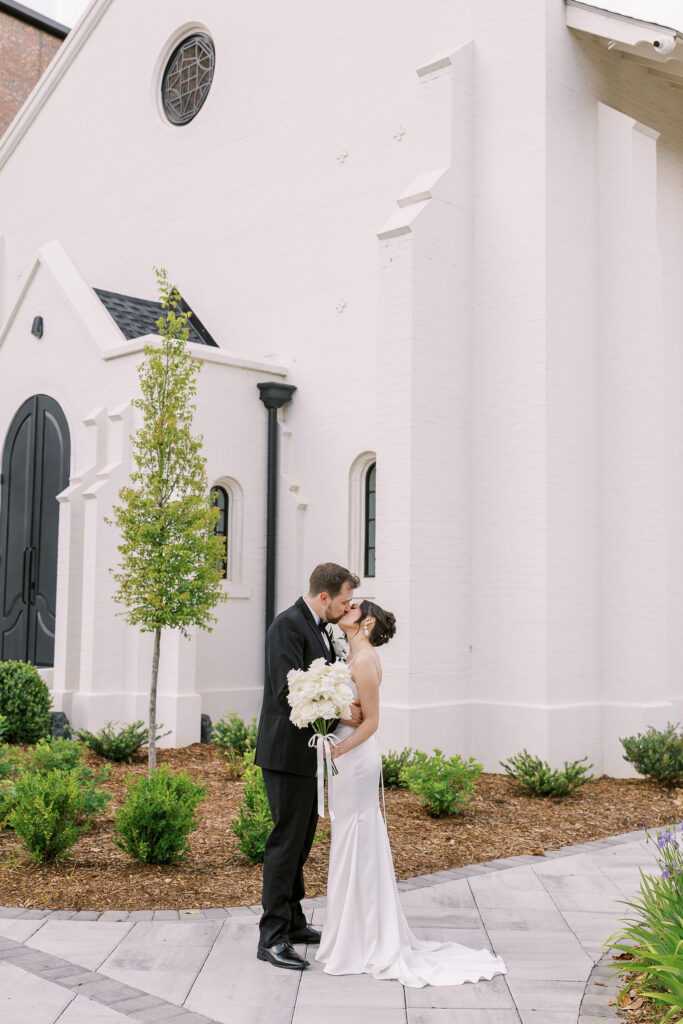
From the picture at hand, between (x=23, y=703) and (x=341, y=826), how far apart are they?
770 cm

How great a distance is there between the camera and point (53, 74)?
18.8 metres

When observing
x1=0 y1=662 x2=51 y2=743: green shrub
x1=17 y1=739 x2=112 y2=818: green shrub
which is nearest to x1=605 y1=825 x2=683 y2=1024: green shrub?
x1=17 y1=739 x2=112 y2=818: green shrub

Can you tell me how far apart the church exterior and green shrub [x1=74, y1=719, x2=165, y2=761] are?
0.88 meters

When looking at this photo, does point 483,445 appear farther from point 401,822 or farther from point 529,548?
point 401,822

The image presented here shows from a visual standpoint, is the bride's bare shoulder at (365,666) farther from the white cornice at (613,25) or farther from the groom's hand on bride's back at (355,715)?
the white cornice at (613,25)

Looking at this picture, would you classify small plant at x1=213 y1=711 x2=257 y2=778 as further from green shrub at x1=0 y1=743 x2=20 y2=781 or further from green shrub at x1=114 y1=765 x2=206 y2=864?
green shrub at x1=114 y1=765 x2=206 y2=864

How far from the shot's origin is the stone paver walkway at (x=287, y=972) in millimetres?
4645

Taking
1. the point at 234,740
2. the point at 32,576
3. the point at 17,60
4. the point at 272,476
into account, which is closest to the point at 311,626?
the point at 234,740

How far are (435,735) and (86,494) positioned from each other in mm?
5172

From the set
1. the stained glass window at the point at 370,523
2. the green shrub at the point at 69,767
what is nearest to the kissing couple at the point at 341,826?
the green shrub at the point at 69,767

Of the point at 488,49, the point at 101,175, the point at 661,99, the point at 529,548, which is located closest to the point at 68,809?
the point at 529,548

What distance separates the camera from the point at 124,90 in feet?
58.0

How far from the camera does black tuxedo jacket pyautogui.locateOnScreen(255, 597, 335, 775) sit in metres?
5.42

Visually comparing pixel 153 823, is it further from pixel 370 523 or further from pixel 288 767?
pixel 370 523
